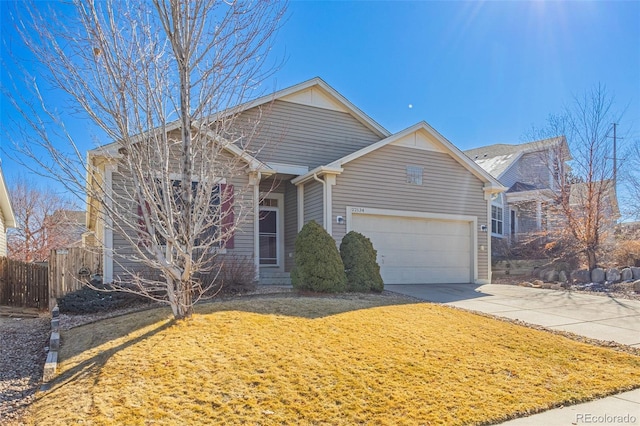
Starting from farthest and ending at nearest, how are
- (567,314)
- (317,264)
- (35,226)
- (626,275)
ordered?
(35,226), (626,275), (317,264), (567,314)

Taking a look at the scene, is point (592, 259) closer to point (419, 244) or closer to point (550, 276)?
point (550, 276)

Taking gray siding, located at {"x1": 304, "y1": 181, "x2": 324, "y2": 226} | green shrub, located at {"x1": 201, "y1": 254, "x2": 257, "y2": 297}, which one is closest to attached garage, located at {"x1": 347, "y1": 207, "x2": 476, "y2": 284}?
gray siding, located at {"x1": 304, "y1": 181, "x2": 324, "y2": 226}

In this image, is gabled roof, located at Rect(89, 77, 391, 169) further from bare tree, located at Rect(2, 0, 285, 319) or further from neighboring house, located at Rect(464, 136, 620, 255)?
neighboring house, located at Rect(464, 136, 620, 255)

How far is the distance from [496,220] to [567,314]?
1365cm

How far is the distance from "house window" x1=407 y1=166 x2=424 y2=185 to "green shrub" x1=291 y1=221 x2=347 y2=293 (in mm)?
4513

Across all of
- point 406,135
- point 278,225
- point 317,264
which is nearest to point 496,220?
point 406,135

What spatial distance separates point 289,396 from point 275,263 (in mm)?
10506

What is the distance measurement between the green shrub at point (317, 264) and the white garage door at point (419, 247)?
8.73 feet

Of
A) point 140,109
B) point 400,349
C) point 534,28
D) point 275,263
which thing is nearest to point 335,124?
point 275,263

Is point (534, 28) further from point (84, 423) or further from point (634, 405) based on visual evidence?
point (84, 423)

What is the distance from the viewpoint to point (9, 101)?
20.6ft

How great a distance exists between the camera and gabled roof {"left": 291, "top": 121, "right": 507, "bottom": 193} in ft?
40.0

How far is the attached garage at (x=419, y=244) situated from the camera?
12930 millimetres

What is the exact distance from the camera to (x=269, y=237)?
14586 mm
